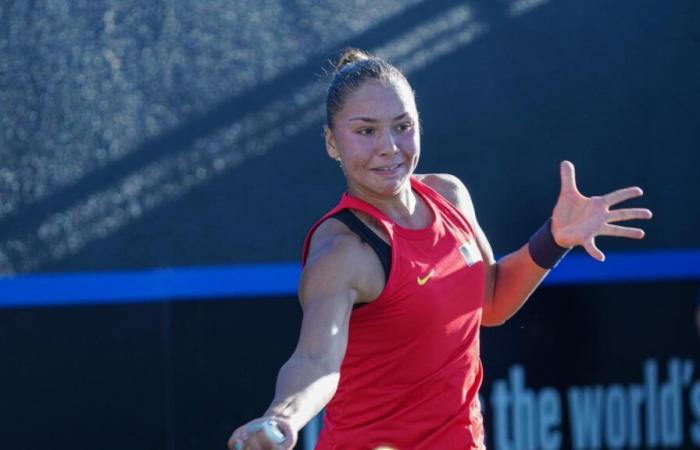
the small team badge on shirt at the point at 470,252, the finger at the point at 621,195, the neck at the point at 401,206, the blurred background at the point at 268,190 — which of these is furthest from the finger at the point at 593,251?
the blurred background at the point at 268,190

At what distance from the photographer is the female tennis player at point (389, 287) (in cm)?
246

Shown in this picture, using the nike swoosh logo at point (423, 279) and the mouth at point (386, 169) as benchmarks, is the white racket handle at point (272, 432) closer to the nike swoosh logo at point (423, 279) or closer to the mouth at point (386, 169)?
the nike swoosh logo at point (423, 279)

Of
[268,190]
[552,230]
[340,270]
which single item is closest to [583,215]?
[552,230]

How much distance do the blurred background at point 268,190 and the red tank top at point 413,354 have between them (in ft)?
4.35

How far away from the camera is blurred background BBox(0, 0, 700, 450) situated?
12.4 ft

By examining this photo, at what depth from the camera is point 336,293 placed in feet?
7.82

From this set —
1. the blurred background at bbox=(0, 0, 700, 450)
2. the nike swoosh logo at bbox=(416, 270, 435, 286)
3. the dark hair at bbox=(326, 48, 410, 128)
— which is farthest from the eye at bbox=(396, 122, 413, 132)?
the blurred background at bbox=(0, 0, 700, 450)

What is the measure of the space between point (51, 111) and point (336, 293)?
69.1 inches

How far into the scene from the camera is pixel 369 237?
2504mm

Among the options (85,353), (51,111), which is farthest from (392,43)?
(85,353)

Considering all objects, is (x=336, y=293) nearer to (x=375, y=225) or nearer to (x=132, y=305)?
(x=375, y=225)

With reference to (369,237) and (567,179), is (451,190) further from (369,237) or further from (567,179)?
(369,237)

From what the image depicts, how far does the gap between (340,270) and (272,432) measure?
0.48 metres

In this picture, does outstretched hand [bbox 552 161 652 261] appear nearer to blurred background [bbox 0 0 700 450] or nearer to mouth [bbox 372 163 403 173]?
mouth [bbox 372 163 403 173]
